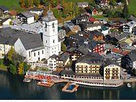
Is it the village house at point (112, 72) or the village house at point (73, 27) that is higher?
the village house at point (73, 27)

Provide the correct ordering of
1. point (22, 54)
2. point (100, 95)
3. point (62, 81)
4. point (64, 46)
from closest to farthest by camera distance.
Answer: point (100, 95)
point (62, 81)
point (22, 54)
point (64, 46)

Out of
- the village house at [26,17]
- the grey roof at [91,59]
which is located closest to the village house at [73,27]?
the village house at [26,17]

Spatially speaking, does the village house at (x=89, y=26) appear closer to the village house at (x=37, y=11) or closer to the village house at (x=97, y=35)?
the village house at (x=97, y=35)

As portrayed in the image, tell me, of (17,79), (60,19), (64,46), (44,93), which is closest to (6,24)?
(60,19)

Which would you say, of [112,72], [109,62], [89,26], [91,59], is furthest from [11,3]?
[112,72]

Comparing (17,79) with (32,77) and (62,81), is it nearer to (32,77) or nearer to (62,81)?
(32,77)

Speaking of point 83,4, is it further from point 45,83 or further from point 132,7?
point 45,83

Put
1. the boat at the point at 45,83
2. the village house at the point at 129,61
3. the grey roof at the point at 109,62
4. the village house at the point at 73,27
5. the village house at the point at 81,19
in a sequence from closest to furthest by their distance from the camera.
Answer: the boat at the point at 45,83 → the grey roof at the point at 109,62 → the village house at the point at 129,61 → the village house at the point at 73,27 → the village house at the point at 81,19

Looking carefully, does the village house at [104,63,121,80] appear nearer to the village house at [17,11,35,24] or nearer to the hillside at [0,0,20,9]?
the village house at [17,11,35,24]
